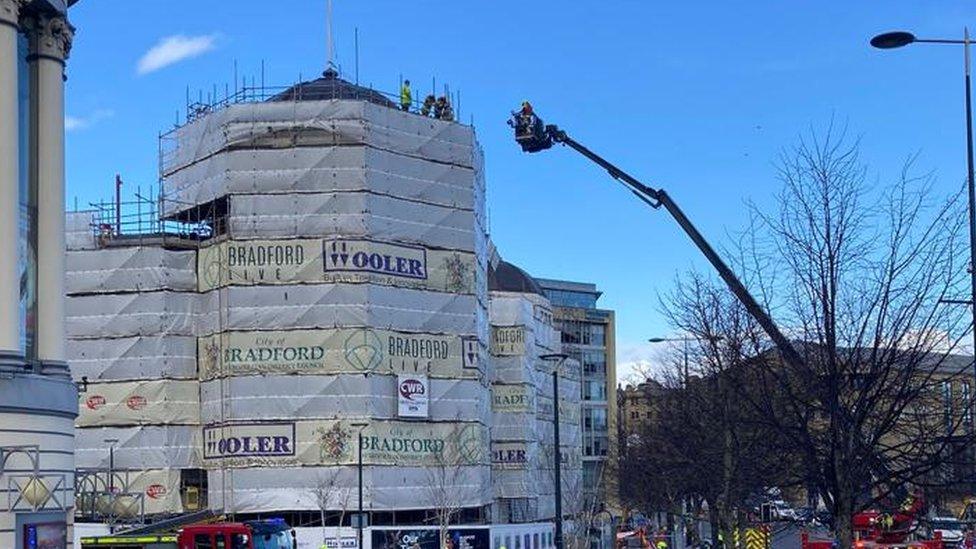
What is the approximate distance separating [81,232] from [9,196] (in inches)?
1361

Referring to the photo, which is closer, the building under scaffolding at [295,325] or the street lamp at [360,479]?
the street lamp at [360,479]

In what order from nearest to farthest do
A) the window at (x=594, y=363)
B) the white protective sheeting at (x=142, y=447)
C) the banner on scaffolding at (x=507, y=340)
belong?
Answer: the white protective sheeting at (x=142, y=447), the banner on scaffolding at (x=507, y=340), the window at (x=594, y=363)

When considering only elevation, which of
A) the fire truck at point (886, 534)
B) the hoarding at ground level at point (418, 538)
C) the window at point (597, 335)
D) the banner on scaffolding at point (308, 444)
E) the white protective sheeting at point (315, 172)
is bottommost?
the hoarding at ground level at point (418, 538)

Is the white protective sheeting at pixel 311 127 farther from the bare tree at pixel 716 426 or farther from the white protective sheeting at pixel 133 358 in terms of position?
the bare tree at pixel 716 426

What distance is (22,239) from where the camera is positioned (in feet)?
71.1

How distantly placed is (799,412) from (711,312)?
1400 cm

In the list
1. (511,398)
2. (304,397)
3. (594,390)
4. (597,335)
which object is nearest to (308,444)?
(304,397)

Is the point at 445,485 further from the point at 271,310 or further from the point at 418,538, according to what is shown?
the point at 271,310

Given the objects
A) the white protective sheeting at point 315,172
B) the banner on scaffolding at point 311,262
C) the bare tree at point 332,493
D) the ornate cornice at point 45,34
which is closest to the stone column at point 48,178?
the ornate cornice at point 45,34

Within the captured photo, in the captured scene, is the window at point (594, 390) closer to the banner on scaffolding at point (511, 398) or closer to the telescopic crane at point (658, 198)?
the banner on scaffolding at point (511, 398)

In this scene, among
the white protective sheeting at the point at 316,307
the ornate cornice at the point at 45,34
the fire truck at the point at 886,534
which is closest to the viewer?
the ornate cornice at the point at 45,34

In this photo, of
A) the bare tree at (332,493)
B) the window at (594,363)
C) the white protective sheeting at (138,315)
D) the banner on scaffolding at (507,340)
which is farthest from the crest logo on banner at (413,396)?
the window at (594,363)

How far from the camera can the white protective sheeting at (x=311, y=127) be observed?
52531 mm

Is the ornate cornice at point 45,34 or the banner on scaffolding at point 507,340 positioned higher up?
the ornate cornice at point 45,34
